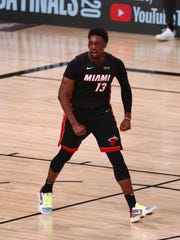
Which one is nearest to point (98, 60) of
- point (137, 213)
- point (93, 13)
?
point (137, 213)

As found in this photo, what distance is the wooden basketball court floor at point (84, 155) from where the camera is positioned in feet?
25.9

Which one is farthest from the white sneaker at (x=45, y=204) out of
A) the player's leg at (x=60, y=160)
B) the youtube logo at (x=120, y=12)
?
the youtube logo at (x=120, y=12)

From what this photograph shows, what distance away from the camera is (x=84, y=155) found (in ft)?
33.6

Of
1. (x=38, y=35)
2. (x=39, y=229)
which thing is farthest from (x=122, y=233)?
(x=38, y=35)

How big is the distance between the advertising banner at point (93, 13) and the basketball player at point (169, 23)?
0.28 m

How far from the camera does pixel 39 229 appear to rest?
7.74m

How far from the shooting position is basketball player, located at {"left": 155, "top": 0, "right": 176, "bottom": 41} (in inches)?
704

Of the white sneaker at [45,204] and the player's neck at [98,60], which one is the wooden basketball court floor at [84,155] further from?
the player's neck at [98,60]

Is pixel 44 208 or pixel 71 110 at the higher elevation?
pixel 71 110

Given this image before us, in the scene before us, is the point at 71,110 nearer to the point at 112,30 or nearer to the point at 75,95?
the point at 75,95

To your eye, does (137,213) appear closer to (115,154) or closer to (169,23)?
(115,154)

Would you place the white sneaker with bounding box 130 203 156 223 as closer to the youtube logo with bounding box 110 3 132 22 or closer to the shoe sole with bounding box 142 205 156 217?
the shoe sole with bounding box 142 205 156 217

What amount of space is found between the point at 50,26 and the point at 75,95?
12.0 m

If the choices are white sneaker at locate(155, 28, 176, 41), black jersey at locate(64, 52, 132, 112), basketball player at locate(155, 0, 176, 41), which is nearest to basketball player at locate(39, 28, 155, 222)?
black jersey at locate(64, 52, 132, 112)
